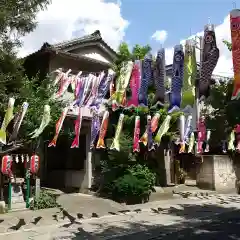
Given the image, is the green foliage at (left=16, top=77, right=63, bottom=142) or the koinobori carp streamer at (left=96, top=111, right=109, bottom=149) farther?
the koinobori carp streamer at (left=96, top=111, right=109, bottom=149)

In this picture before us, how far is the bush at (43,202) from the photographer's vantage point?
17.3 m

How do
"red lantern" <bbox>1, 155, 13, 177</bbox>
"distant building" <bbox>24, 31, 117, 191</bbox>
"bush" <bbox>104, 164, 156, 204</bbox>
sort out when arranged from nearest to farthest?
"red lantern" <bbox>1, 155, 13, 177</bbox>, "bush" <bbox>104, 164, 156, 204</bbox>, "distant building" <bbox>24, 31, 117, 191</bbox>

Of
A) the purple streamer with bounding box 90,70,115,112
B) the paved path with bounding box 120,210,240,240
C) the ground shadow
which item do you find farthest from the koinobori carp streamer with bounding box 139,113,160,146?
the paved path with bounding box 120,210,240,240

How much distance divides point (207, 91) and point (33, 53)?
Answer: 14.4 meters

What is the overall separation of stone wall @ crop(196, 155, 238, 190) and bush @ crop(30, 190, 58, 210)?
11.6m

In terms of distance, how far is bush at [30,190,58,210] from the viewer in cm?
1732

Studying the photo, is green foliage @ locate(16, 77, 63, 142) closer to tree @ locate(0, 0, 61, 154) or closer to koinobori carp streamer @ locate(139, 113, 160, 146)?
tree @ locate(0, 0, 61, 154)

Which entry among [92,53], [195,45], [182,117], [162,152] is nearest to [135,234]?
[195,45]

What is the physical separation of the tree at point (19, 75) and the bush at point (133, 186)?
4797 millimetres

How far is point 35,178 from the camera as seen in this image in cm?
1817

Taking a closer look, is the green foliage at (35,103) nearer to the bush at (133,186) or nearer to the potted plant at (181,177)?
the bush at (133,186)

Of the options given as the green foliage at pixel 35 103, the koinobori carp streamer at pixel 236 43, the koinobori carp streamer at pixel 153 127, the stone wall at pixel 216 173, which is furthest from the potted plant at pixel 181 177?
the koinobori carp streamer at pixel 236 43

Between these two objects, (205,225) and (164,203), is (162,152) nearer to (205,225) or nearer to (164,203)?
(164,203)

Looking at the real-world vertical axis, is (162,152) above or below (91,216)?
above
